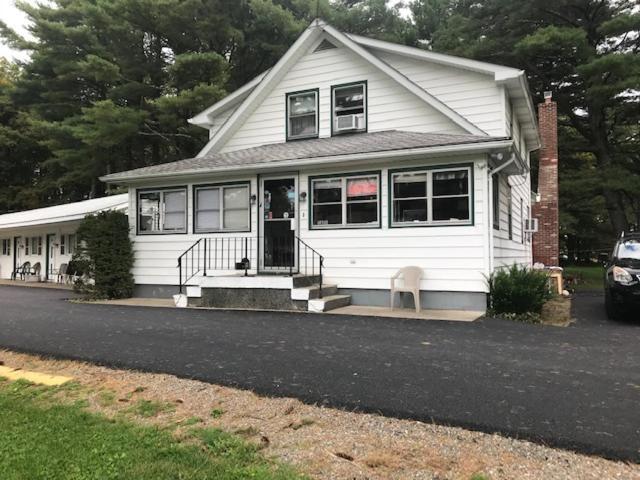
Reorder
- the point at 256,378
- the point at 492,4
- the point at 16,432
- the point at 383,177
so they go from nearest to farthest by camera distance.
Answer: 1. the point at 16,432
2. the point at 256,378
3. the point at 383,177
4. the point at 492,4

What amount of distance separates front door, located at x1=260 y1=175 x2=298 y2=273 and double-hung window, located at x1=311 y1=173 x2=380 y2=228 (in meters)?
0.56

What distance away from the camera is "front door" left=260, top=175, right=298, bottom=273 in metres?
11.4

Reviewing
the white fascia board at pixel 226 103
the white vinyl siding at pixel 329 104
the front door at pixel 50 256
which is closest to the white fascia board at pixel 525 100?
the white vinyl siding at pixel 329 104

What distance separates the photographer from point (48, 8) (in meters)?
27.9

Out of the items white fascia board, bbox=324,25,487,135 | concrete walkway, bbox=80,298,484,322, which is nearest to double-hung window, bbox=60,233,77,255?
concrete walkway, bbox=80,298,484,322

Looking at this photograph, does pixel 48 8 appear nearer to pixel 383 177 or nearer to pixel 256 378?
pixel 383 177

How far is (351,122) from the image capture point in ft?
39.4

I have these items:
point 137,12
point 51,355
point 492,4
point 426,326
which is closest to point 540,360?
point 426,326

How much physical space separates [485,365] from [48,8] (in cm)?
3181

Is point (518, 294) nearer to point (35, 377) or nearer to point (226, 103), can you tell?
point (35, 377)

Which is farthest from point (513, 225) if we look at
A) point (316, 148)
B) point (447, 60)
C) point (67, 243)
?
point (67, 243)

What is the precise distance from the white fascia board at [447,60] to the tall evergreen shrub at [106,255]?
25.1 ft

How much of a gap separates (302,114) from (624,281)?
8.21m

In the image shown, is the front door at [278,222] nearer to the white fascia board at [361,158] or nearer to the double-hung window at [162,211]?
the white fascia board at [361,158]
